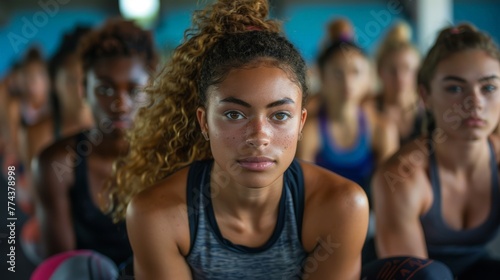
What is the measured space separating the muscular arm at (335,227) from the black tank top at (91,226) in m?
0.64

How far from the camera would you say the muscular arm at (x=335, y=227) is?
116cm

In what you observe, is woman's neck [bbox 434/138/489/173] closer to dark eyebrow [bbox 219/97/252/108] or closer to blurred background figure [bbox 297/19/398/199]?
dark eyebrow [bbox 219/97/252/108]

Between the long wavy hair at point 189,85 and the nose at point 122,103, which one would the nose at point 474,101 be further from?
the nose at point 122,103

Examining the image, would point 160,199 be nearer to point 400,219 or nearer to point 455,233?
point 400,219

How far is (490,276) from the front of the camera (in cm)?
151

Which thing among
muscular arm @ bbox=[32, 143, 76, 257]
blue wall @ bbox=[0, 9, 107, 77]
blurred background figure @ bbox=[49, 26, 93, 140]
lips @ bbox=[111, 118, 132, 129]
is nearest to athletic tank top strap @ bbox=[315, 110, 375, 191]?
blurred background figure @ bbox=[49, 26, 93, 140]

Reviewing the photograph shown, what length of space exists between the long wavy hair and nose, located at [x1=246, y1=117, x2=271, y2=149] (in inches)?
4.1

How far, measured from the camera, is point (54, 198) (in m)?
1.69

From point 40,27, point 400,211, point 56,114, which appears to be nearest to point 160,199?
point 400,211

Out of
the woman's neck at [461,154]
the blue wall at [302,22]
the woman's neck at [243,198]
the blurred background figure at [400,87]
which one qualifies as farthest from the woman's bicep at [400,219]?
the blue wall at [302,22]

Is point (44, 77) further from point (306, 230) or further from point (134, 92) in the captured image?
point (306, 230)

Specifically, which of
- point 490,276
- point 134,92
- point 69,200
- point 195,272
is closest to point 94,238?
point 69,200

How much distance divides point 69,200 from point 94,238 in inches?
4.6

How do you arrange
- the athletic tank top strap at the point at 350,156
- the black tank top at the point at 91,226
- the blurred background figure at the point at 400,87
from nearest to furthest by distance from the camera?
the black tank top at the point at 91,226
the athletic tank top strap at the point at 350,156
the blurred background figure at the point at 400,87
